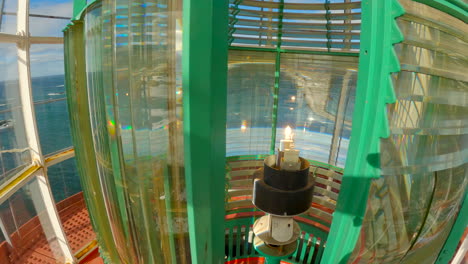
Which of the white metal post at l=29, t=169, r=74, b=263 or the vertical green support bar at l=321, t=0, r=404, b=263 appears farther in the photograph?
the white metal post at l=29, t=169, r=74, b=263

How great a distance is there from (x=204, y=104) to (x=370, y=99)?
0.44 m

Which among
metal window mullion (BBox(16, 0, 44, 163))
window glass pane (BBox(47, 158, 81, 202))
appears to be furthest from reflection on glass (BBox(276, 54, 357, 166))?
window glass pane (BBox(47, 158, 81, 202))

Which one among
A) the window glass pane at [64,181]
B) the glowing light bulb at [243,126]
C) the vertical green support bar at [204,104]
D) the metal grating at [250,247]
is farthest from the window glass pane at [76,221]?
the window glass pane at [64,181]

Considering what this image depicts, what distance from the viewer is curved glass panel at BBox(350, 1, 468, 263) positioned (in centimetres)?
75

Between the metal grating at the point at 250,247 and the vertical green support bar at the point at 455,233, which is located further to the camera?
the metal grating at the point at 250,247

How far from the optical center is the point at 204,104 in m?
0.65

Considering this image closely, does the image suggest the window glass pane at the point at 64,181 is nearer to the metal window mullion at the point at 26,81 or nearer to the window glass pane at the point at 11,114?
the window glass pane at the point at 11,114

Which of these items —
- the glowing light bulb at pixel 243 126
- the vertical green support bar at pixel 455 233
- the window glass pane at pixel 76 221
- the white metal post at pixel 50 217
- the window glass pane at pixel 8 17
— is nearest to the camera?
the vertical green support bar at pixel 455 233

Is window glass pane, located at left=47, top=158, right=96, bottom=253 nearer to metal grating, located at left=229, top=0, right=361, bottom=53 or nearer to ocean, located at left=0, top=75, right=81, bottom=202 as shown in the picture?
ocean, located at left=0, top=75, right=81, bottom=202

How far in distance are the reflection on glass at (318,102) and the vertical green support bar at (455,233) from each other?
1.88 m

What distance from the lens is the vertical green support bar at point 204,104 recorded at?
0.63 metres

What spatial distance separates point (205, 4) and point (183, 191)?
0.55m

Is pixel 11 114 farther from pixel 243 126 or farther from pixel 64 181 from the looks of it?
pixel 64 181

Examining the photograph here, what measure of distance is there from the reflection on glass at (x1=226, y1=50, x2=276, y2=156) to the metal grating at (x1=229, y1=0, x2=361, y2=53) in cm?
21
